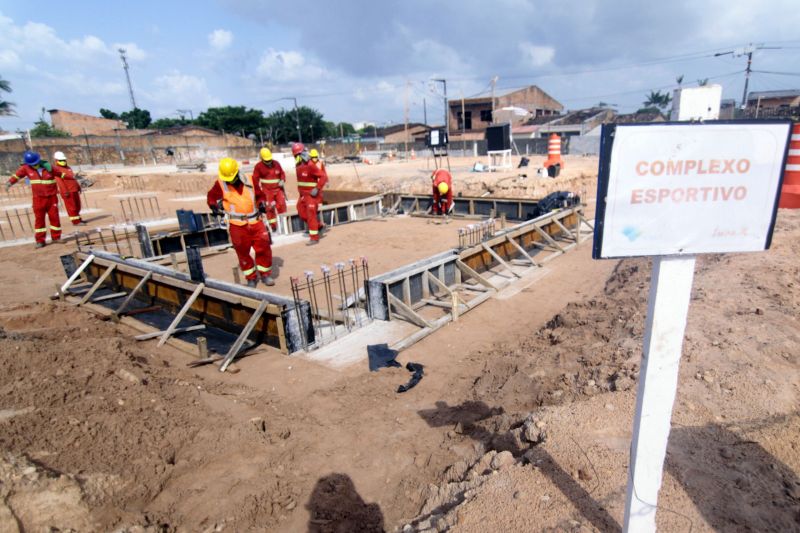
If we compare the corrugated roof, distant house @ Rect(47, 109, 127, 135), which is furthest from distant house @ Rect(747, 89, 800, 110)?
Result: distant house @ Rect(47, 109, 127, 135)

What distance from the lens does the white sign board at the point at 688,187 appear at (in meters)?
1.73

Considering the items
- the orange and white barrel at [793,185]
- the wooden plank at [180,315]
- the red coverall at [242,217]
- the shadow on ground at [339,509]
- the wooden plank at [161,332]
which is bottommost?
the shadow on ground at [339,509]

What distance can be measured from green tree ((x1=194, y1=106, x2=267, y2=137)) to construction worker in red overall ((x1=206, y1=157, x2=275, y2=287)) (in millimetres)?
58104

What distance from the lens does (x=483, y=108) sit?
48062 millimetres

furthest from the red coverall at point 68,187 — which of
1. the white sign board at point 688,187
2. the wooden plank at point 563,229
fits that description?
the white sign board at point 688,187

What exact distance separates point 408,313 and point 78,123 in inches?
2572

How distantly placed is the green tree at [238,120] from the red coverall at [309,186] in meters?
54.7

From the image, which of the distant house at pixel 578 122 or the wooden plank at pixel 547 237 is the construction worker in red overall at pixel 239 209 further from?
the distant house at pixel 578 122

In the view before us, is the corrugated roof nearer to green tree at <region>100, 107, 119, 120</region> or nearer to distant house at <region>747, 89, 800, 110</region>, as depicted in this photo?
distant house at <region>747, 89, 800, 110</region>

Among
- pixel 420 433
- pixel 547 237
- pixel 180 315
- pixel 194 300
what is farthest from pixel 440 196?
pixel 420 433

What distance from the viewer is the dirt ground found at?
264cm

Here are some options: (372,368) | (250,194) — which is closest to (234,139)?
(250,194)

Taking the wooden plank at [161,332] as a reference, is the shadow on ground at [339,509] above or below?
below

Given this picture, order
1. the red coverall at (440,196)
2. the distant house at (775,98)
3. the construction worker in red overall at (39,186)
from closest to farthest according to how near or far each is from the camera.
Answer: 1. the construction worker in red overall at (39,186)
2. the red coverall at (440,196)
3. the distant house at (775,98)
